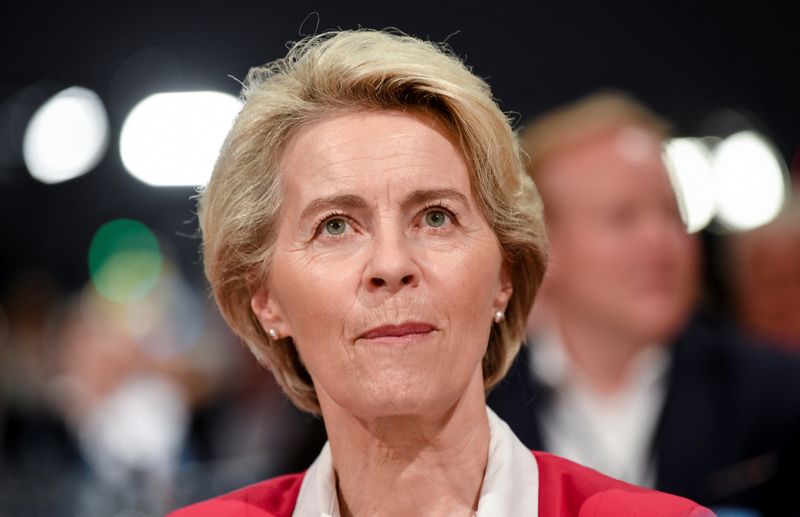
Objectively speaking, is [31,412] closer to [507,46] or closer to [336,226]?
[507,46]

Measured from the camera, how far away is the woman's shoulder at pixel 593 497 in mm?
1718

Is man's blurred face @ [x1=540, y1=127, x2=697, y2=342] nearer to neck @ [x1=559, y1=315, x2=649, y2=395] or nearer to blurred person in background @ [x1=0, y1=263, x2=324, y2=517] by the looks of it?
neck @ [x1=559, y1=315, x2=649, y2=395]

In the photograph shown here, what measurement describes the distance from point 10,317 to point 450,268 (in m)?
3.48

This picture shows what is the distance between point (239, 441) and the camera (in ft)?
12.2

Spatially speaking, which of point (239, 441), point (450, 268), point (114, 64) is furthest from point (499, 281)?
point (114, 64)

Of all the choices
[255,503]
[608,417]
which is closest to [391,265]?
[255,503]

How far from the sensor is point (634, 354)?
2965mm

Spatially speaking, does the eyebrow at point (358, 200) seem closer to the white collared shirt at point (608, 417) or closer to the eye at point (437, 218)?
the eye at point (437, 218)

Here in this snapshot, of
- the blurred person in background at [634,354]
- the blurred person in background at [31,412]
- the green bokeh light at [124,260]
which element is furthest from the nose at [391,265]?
the green bokeh light at [124,260]

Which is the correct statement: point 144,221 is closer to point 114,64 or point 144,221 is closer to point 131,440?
point 114,64

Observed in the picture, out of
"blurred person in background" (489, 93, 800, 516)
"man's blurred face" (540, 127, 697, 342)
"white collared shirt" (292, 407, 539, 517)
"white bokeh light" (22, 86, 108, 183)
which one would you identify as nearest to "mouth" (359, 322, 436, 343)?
"white collared shirt" (292, 407, 539, 517)

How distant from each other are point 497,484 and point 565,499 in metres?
0.11

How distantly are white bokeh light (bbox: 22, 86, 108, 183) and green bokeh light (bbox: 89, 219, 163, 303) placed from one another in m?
0.30

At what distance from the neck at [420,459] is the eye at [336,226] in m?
0.30
